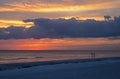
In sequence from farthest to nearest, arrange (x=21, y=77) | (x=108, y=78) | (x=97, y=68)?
(x=97, y=68), (x=108, y=78), (x=21, y=77)

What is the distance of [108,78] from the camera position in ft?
64.6

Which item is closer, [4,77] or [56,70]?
[4,77]

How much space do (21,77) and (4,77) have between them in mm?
884

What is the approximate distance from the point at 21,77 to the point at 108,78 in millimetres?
4795

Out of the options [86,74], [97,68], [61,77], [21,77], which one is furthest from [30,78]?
[97,68]

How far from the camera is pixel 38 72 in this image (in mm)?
19484

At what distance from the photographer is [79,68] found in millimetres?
20719

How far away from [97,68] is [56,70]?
8.37ft

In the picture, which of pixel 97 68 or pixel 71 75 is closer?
pixel 71 75

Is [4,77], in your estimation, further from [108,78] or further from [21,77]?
[108,78]

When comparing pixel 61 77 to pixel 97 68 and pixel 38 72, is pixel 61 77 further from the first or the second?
pixel 97 68

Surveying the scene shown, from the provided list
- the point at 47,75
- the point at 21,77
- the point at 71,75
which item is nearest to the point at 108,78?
the point at 71,75

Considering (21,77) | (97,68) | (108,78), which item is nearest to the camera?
(21,77)

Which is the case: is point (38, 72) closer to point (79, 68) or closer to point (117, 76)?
point (79, 68)
